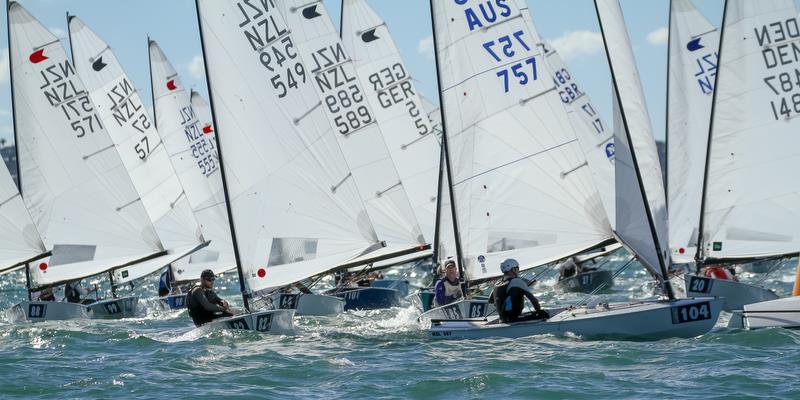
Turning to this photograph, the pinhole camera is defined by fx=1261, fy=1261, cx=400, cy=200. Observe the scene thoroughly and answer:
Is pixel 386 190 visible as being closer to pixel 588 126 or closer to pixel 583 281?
pixel 583 281

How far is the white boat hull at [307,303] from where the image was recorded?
20641mm

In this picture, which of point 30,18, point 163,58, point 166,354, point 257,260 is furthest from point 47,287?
point 163,58

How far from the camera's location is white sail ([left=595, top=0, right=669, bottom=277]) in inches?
606

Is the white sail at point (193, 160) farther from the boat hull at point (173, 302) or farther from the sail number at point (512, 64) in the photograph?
the sail number at point (512, 64)

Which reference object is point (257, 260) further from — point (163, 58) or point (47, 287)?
point (163, 58)

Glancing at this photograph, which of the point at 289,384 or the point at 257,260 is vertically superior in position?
the point at 257,260

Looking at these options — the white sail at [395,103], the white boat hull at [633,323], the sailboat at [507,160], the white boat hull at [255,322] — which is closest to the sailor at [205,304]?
the white boat hull at [255,322]

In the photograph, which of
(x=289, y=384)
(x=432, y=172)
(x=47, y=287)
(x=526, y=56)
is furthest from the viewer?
(x=432, y=172)

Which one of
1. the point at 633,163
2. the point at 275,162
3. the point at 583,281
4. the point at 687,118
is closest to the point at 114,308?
the point at 275,162

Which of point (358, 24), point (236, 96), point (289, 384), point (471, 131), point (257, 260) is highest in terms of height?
point (358, 24)

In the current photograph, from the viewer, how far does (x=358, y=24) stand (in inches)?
1057

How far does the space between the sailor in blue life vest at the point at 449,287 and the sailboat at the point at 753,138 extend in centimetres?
375

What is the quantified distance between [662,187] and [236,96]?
9.19 meters

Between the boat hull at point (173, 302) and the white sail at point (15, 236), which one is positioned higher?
the white sail at point (15, 236)
